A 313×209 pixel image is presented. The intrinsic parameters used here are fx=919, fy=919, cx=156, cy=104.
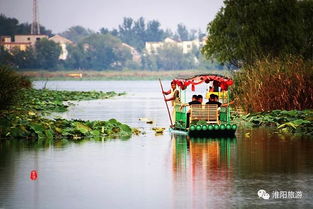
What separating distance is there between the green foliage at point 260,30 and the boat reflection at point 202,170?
82.1 feet

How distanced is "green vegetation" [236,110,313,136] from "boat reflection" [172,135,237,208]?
321cm

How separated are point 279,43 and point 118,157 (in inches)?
1214

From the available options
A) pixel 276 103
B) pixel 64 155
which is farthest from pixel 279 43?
pixel 64 155

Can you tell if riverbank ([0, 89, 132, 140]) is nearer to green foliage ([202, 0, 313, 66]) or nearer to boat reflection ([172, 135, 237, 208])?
boat reflection ([172, 135, 237, 208])

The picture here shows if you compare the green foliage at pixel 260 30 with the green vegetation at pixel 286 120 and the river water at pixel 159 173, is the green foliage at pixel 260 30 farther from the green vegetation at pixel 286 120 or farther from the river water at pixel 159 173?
the river water at pixel 159 173

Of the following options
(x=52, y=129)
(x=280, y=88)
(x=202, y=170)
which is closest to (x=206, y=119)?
(x=52, y=129)

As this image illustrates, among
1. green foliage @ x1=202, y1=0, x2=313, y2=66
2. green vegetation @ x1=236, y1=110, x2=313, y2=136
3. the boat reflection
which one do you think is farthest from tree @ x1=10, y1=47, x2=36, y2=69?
the boat reflection

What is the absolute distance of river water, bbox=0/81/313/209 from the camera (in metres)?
14.7

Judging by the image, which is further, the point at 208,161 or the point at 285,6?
the point at 285,6

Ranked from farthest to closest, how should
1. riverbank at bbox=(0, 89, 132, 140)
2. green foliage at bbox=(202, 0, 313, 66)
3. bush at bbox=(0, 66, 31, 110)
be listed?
green foliage at bbox=(202, 0, 313, 66) → bush at bbox=(0, 66, 31, 110) → riverbank at bbox=(0, 89, 132, 140)

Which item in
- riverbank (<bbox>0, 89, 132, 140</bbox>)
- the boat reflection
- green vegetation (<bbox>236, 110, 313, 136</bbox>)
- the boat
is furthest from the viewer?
green vegetation (<bbox>236, 110, 313, 136</bbox>)

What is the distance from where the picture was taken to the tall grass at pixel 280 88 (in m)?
32.9

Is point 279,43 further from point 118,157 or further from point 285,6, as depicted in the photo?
point 118,157

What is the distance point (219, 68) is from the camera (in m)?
190
